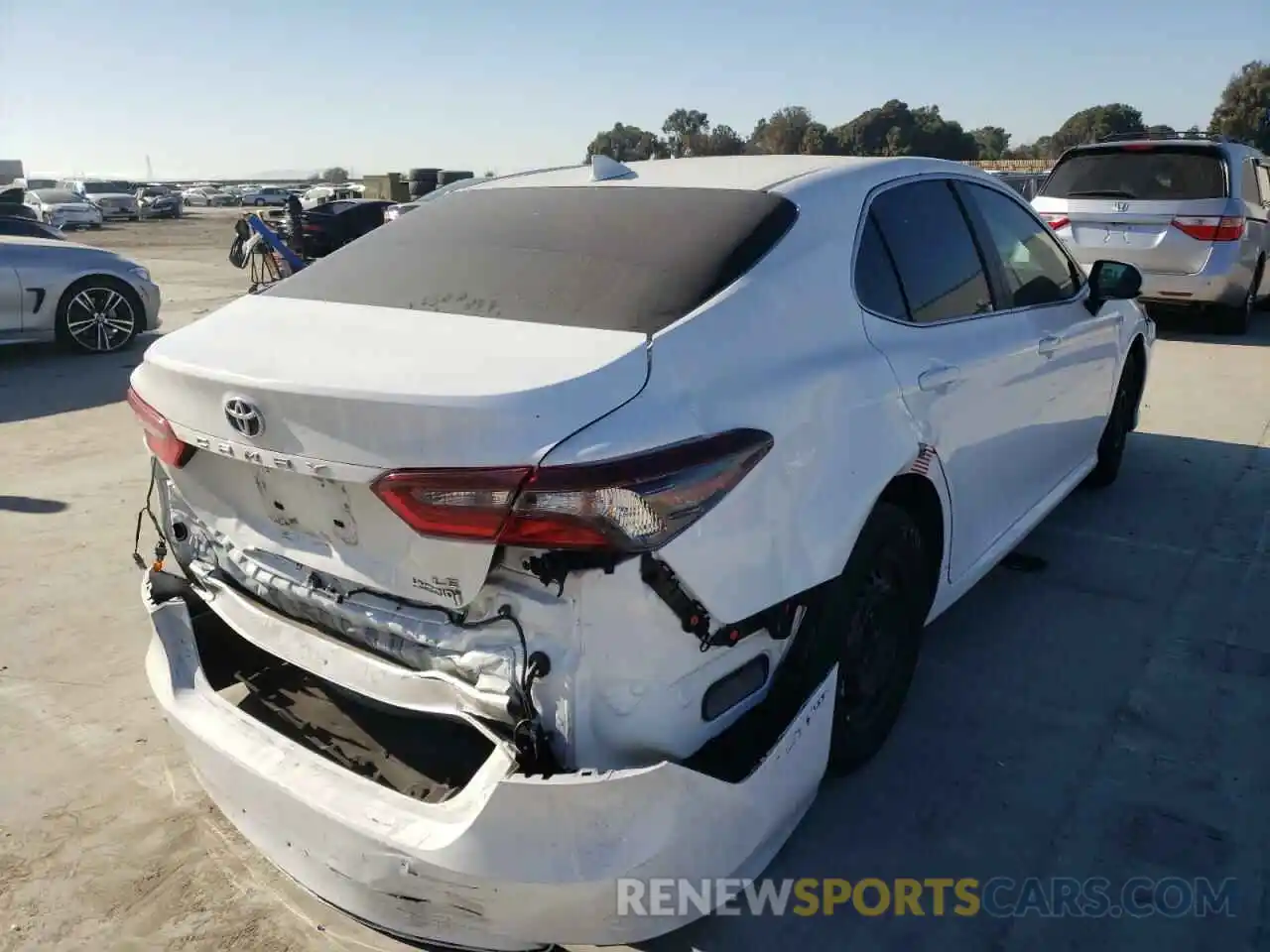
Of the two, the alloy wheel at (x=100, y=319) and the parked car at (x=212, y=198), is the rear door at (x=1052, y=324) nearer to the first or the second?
the alloy wheel at (x=100, y=319)

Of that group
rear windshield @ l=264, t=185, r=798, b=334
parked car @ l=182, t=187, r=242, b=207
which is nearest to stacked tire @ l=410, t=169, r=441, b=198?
rear windshield @ l=264, t=185, r=798, b=334

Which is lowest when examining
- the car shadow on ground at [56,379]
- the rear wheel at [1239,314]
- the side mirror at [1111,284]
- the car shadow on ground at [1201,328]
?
the car shadow on ground at [56,379]

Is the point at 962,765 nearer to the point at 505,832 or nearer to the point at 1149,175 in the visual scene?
the point at 505,832

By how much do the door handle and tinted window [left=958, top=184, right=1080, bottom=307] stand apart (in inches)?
25.8

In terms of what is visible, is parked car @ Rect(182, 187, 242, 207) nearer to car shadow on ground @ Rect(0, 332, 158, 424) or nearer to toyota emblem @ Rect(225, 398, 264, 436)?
car shadow on ground @ Rect(0, 332, 158, 424)

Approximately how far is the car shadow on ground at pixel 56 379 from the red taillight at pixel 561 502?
21.5ft

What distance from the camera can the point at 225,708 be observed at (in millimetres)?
2264

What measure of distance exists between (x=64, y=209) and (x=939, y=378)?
4085cm

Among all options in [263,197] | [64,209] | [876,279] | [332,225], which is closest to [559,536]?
[876,279]

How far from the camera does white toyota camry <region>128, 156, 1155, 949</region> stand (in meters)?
1.78

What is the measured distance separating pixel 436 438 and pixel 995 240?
97.6 inches

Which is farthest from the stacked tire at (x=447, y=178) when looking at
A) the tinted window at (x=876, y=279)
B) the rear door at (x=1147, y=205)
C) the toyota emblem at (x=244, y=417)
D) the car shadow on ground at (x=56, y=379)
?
the toyota emblem at (x=244, y=417)

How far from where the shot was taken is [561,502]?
5.68ft

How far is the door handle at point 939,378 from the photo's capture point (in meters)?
2.71
